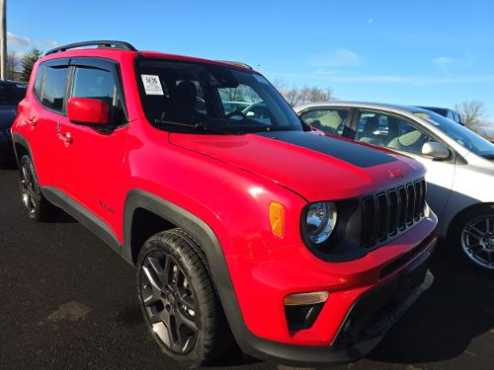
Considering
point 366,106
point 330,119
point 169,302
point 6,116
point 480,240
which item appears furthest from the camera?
point 6,116

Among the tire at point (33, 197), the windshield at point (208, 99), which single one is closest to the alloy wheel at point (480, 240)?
the windshield at point (208, 99)

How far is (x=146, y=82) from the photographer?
274 cm

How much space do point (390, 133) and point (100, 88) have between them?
3.34 meters

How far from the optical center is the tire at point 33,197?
13.9 feet

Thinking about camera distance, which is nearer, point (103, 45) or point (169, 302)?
point (169, 302)

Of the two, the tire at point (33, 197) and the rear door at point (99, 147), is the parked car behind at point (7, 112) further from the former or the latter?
the rear door at point (99, 147)

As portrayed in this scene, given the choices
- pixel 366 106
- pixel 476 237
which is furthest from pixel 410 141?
pixel 476 237

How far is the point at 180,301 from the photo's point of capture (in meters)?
2.23

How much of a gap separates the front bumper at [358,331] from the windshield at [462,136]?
2.67 meters

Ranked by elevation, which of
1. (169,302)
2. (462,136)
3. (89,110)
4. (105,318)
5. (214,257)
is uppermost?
(89,110)

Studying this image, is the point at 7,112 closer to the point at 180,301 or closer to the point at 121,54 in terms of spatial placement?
the point at 121,54

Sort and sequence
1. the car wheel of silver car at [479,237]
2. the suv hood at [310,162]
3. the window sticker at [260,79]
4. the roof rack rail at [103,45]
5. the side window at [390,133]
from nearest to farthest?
the suv hood at [310,162] → the roof rack rail at [103,45] → the window sticker at [260,79] → the car wheel of silver car at [479,237] → the side window at [390,133]

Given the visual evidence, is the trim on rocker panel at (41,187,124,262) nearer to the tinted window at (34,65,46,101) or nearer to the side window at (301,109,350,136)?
the tinted window at (34,65,46,101)

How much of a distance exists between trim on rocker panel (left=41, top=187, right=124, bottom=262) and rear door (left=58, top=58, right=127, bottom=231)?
2.1 inches
